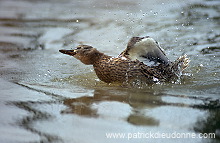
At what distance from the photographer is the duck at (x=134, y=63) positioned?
5.15m

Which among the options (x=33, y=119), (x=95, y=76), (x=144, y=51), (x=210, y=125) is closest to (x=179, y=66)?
(x=144, y=51)

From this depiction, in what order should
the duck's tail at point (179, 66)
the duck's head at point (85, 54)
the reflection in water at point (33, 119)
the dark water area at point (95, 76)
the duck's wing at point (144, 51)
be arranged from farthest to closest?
the duck's tail at point (179, 66) < the duck's head at point (85, 54) < the duck's wing at point (144, 51) < the dark water area at point (95, 76) < the reflection in water at point (33, 119)

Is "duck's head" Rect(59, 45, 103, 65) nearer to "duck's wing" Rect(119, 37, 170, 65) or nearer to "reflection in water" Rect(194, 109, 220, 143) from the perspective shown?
"duck's wing" Rect(119, 37, 170, 65)

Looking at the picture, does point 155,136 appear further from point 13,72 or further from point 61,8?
point 61,8

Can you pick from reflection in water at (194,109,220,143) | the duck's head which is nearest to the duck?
the duck's head

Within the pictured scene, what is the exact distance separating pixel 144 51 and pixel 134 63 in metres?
0.19

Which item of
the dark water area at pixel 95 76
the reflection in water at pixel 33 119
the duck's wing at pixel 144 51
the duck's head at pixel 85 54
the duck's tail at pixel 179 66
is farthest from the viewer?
the duck's tail at pixel 179 66

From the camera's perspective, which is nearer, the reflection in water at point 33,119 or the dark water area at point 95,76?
the reflection in water at point 33,119

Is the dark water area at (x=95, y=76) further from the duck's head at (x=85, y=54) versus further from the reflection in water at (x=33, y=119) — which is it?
the duck's head at (x=85, y=54)

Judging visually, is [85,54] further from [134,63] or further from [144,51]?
[144,51]

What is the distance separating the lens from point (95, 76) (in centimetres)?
579

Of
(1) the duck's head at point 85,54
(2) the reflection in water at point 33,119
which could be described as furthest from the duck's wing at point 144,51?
(2) the reflection in water at point 33,119

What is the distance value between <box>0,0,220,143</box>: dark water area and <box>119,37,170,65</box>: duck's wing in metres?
0.37

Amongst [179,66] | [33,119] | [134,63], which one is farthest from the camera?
[179,66]
